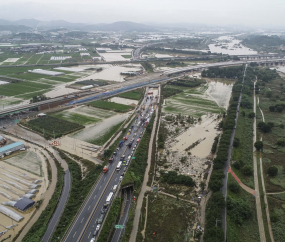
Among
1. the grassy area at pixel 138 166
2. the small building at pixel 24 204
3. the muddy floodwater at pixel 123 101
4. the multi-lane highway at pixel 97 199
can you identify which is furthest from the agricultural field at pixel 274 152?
the muddy floodwater at pixel 123 101

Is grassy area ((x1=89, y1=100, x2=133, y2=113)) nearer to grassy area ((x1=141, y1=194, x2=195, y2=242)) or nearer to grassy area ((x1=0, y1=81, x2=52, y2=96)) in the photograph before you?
grassy area ((x1=0, y1=81, x2=52, y2=96))

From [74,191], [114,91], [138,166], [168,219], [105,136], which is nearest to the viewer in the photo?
[168,219]

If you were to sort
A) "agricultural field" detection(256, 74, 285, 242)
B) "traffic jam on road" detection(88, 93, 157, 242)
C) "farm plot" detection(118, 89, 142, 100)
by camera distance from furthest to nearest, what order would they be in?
"farm plot" detection(118, 89, 142, 100)
"traffic jam on road" detection(88, 93, 157, 242)
"agricultural field" detection(256, 74, 285, 242)

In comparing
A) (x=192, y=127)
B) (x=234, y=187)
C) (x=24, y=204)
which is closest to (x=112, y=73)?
(x=192, y=127)

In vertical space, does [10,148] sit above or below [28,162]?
above

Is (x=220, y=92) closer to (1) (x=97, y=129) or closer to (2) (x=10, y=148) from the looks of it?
(1) (x=97, y=129)

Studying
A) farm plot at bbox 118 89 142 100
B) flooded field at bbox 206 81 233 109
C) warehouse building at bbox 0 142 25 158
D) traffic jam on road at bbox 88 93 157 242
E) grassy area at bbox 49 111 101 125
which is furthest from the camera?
farm plot at bbox 118 89 142 100

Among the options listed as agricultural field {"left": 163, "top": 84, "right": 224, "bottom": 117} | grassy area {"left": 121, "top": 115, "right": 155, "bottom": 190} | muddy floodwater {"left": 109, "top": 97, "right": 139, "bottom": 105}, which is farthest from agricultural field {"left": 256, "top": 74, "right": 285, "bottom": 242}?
muddy floodwater {"left": 109, "top": 97, "right": 139, "bottom": 105}
